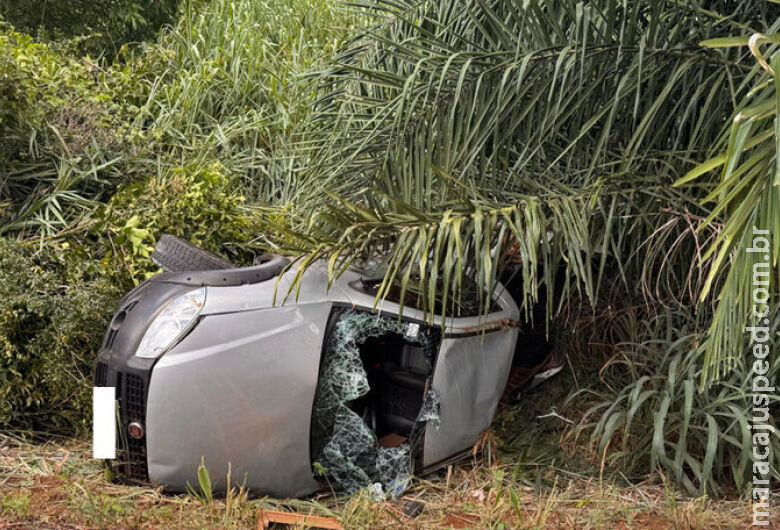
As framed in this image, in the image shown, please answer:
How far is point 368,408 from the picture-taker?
12.6 feet

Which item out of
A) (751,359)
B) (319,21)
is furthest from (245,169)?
(751,359)

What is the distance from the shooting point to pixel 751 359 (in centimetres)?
364

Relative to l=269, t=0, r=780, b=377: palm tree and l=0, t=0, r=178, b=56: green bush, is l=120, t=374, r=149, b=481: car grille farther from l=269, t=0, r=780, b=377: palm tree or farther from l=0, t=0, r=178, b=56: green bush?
l=0, t=0, r=178, b=56: green bush

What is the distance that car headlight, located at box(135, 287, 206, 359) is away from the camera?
3.14 metres

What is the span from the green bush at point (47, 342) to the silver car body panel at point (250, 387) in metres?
0.96

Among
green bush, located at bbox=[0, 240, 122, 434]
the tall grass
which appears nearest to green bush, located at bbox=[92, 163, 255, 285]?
green bush, located at bbox=[0, 240, 122, 434]

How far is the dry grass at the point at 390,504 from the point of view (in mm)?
2988

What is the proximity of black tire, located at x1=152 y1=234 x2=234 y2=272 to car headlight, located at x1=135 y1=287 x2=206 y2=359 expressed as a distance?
42cm

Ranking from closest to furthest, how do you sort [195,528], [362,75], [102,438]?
[195,528] < [102,438] < [362,75]

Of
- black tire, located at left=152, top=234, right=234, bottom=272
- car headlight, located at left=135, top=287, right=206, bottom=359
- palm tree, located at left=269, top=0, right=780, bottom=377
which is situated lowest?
car headlight, located at left=135, top=287, right=206, bottom=359

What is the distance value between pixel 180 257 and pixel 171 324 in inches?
22.3

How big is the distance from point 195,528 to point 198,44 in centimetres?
497

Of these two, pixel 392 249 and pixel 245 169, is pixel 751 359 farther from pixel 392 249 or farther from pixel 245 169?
pixel 245 169

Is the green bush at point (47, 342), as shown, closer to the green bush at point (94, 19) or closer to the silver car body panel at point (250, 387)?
the silver car body panel at point (250, 387)
